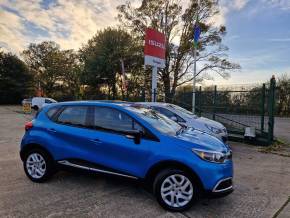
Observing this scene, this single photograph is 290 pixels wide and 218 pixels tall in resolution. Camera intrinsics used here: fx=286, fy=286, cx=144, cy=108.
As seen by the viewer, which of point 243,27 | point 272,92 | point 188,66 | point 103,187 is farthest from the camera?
point 188,66

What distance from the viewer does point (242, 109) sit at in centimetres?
1101

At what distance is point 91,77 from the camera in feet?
110

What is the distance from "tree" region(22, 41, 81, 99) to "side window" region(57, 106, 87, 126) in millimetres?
44184

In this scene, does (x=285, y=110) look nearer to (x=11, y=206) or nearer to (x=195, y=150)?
(x=195, y=150)

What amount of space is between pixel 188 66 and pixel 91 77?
11.4m

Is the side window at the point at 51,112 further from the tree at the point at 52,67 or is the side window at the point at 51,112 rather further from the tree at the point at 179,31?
the tree at the point at 52,67

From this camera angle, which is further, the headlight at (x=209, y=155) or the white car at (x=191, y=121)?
the white car at (x=191, y=121)

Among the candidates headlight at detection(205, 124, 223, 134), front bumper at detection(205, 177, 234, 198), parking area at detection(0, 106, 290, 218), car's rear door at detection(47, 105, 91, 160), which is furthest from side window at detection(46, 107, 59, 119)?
headlight at detection(205, 124, 223, 134)

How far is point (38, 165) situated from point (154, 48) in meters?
9.46

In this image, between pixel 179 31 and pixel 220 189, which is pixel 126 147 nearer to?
pixel 220 189

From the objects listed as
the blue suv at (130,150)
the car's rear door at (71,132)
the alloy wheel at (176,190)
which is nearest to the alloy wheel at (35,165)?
the blue suv at (130,150)

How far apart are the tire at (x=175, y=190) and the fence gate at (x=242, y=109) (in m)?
6.98

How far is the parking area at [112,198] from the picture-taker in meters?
4.11

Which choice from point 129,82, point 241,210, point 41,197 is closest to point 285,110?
point 129,82
